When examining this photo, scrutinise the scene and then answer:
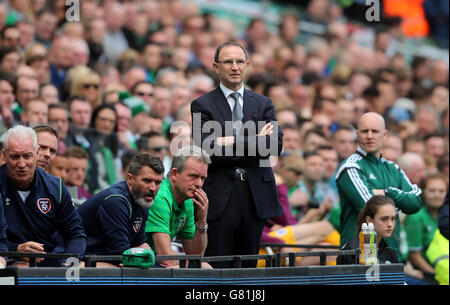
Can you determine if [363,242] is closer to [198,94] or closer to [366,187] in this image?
[366,187]

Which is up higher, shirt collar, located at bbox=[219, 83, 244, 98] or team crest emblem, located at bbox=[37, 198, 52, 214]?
shirt collar, located at bbox=[219, 83, 244, 98]

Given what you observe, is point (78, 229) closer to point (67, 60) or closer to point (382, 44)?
point (67, 60)

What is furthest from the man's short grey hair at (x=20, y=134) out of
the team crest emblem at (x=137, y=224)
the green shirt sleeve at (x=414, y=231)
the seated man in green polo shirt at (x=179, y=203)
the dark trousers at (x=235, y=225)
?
the green shirt sleeve at (x=414, y=231)

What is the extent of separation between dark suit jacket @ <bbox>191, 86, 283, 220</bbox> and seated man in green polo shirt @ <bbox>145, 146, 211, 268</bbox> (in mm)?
270

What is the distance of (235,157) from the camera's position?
8.27 meters

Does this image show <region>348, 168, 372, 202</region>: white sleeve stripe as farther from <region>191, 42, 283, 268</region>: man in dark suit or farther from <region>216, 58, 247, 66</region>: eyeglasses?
<region>216, 58, 247, 66</region>: eyeglasses

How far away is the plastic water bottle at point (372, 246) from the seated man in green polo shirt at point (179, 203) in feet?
4.22

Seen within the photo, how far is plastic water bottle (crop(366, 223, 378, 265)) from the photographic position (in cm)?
791

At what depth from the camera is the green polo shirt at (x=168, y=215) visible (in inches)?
317

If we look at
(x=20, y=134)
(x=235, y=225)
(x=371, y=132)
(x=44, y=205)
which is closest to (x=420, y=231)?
(x=371, y=132)

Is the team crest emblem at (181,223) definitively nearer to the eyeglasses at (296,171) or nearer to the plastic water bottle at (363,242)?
the plastic water bottle at (363,242)

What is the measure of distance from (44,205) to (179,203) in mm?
1188

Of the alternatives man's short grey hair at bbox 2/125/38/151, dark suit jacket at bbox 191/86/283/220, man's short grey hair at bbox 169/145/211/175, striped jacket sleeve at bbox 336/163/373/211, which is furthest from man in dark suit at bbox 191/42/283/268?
man's short grey hair at bbox 2/125/38/151
